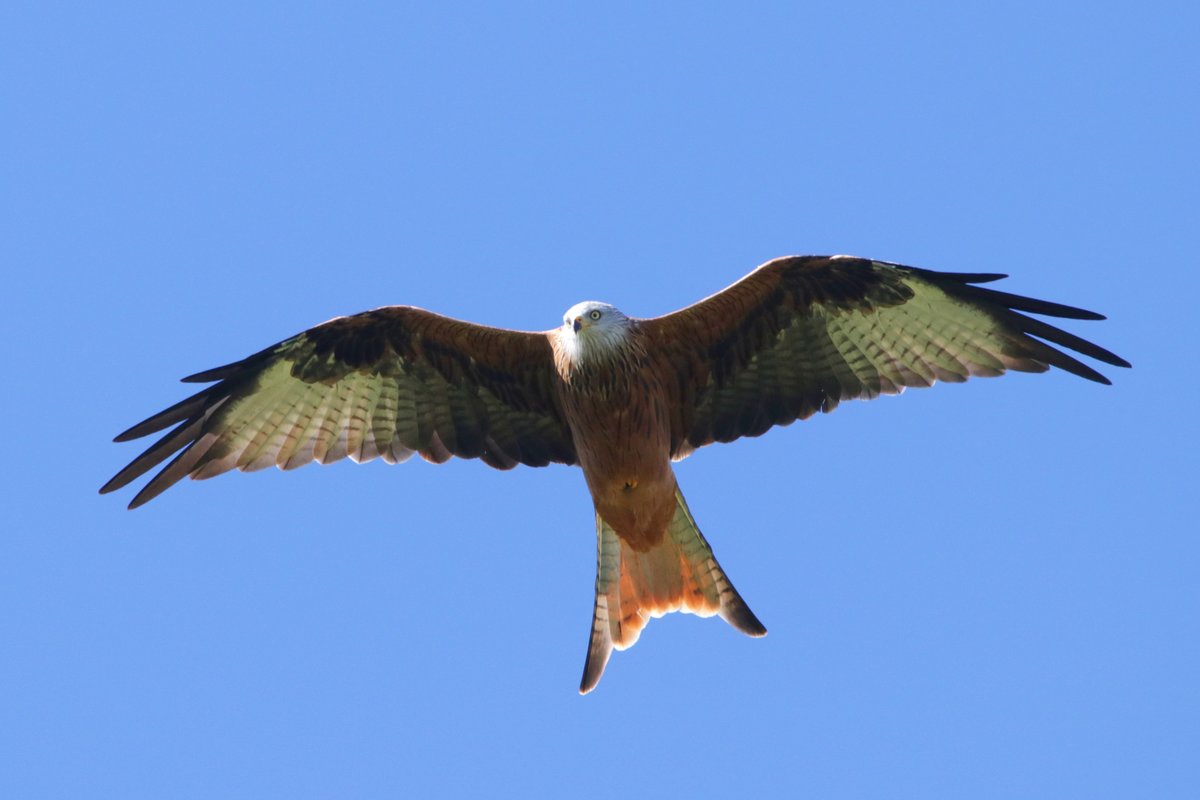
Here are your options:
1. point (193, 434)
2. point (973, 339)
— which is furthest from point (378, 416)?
point (973, 339)

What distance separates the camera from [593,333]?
10867 mm

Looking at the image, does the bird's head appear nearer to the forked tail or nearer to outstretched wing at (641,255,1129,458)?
outstretched wing at (641,255,1129,458)

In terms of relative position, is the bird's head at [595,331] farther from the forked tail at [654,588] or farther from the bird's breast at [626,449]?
the forked tail at [654,588]

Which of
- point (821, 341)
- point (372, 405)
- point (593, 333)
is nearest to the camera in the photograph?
point (593, 333)

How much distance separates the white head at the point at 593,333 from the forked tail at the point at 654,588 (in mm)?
1328

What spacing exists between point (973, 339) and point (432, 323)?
3.67 meters

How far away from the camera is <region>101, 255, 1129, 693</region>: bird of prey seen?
11.1 m

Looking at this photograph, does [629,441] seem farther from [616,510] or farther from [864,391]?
[864,391]

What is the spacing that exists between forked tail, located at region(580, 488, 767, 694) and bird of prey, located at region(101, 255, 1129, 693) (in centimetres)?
1

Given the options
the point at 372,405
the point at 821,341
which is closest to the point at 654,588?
the point at 821,341

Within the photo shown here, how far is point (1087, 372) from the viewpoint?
10906 mm

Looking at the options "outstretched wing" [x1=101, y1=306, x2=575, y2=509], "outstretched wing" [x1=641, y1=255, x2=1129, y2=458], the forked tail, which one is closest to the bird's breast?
the forked tail

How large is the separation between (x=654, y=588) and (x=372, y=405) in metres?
2.37

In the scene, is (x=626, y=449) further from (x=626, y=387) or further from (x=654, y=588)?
(x=654, y=588)
